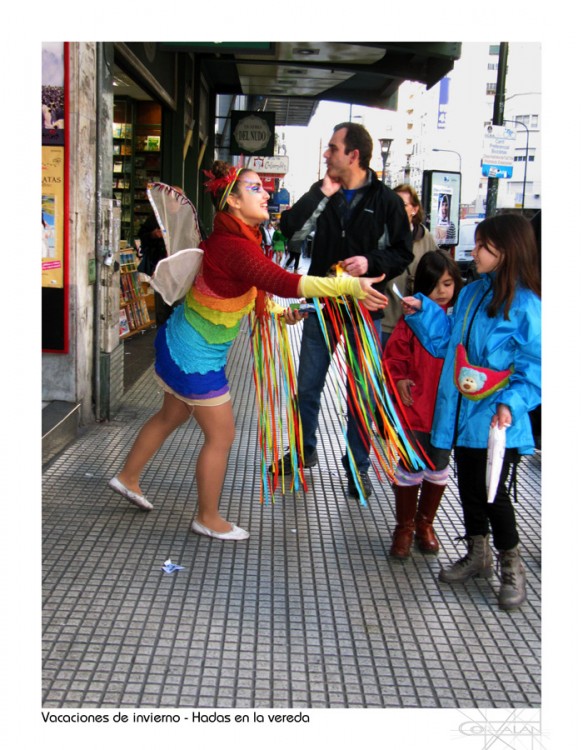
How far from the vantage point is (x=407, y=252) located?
4.34 metres

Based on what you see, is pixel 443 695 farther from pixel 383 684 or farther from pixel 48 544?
pixel 48 544

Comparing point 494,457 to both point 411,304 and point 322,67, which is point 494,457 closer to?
point 411,304

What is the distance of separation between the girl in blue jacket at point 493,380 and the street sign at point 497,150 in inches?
426

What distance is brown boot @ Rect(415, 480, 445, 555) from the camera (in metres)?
3.80

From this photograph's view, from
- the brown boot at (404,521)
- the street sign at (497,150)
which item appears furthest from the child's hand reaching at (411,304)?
the street sign at (497,150)

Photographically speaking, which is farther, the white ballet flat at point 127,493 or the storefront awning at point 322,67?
the storefront awning at point 322,67

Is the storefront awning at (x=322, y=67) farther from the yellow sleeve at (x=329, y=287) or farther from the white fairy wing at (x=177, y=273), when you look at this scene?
Result: the yellow sleeve at (x=329, y=287)

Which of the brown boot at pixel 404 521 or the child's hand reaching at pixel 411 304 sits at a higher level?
the child's hand reaching at pixel 411 304

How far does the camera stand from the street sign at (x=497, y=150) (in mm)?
13273

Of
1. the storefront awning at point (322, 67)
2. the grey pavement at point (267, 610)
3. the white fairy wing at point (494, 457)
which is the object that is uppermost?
the storefront awning at point (322, 67)

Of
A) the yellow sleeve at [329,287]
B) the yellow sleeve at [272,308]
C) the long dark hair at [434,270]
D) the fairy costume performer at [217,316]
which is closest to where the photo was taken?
the yellow sleeve at [329,287]

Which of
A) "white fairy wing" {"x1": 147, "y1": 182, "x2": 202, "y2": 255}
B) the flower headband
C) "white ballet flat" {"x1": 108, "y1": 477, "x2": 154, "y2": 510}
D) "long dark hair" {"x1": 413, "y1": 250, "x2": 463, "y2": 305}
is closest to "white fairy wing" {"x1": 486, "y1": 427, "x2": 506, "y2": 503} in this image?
"long dark hair" {"x1": 413, "y1": 250, "x2": 463, "y2": 305}

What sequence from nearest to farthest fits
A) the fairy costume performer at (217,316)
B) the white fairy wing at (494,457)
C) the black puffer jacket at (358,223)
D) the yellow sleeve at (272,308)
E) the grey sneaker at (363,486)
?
the white fairy wing at (494,457) < the fairy costume performer at (217,316) < the yellow sleeve at (272,308) < the black puffer jacket at (358,223) < the grey sneaker at (363,486)

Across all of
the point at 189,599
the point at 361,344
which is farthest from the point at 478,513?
the point at 189,599
